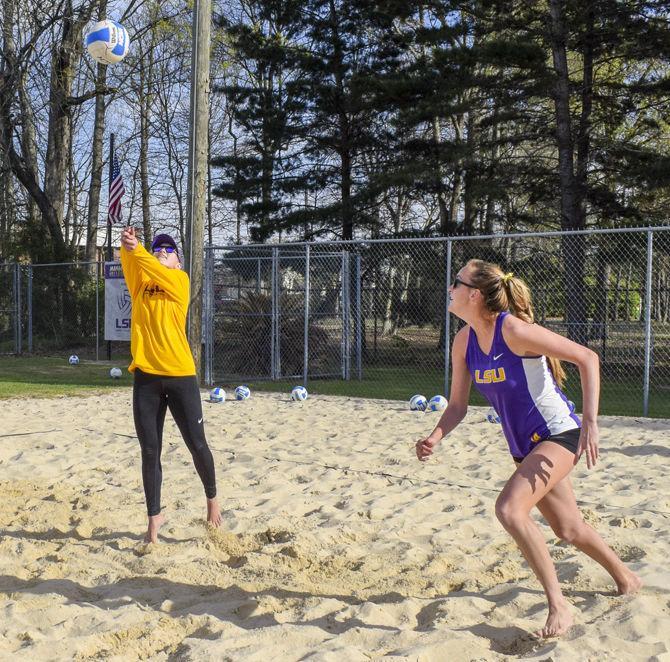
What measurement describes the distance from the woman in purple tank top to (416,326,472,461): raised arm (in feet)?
0.23

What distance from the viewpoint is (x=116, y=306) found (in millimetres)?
17891

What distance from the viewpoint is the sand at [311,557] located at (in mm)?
3398

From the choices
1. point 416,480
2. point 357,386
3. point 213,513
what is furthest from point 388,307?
point 213,513

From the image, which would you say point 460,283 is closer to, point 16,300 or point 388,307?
point 388,307

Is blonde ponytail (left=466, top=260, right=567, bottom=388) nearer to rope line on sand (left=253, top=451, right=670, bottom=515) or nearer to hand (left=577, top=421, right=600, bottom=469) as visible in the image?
hand (left=577, top=421, right=600, bottom=469)

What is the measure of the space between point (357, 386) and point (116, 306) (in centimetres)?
640

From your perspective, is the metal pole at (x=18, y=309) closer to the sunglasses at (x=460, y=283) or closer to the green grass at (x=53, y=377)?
the green grass at (x=53, y=377)

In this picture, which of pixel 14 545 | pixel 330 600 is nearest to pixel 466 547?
pixel 330 600

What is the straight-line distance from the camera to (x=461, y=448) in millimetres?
7953

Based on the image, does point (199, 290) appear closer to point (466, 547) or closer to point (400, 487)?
point (400, 487)

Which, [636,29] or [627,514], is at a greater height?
[636,29]

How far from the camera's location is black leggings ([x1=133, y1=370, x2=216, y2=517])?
15.8 ft

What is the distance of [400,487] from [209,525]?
174cm

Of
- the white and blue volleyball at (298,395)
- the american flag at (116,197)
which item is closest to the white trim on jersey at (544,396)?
the white and blue volleyball at (298,395)
